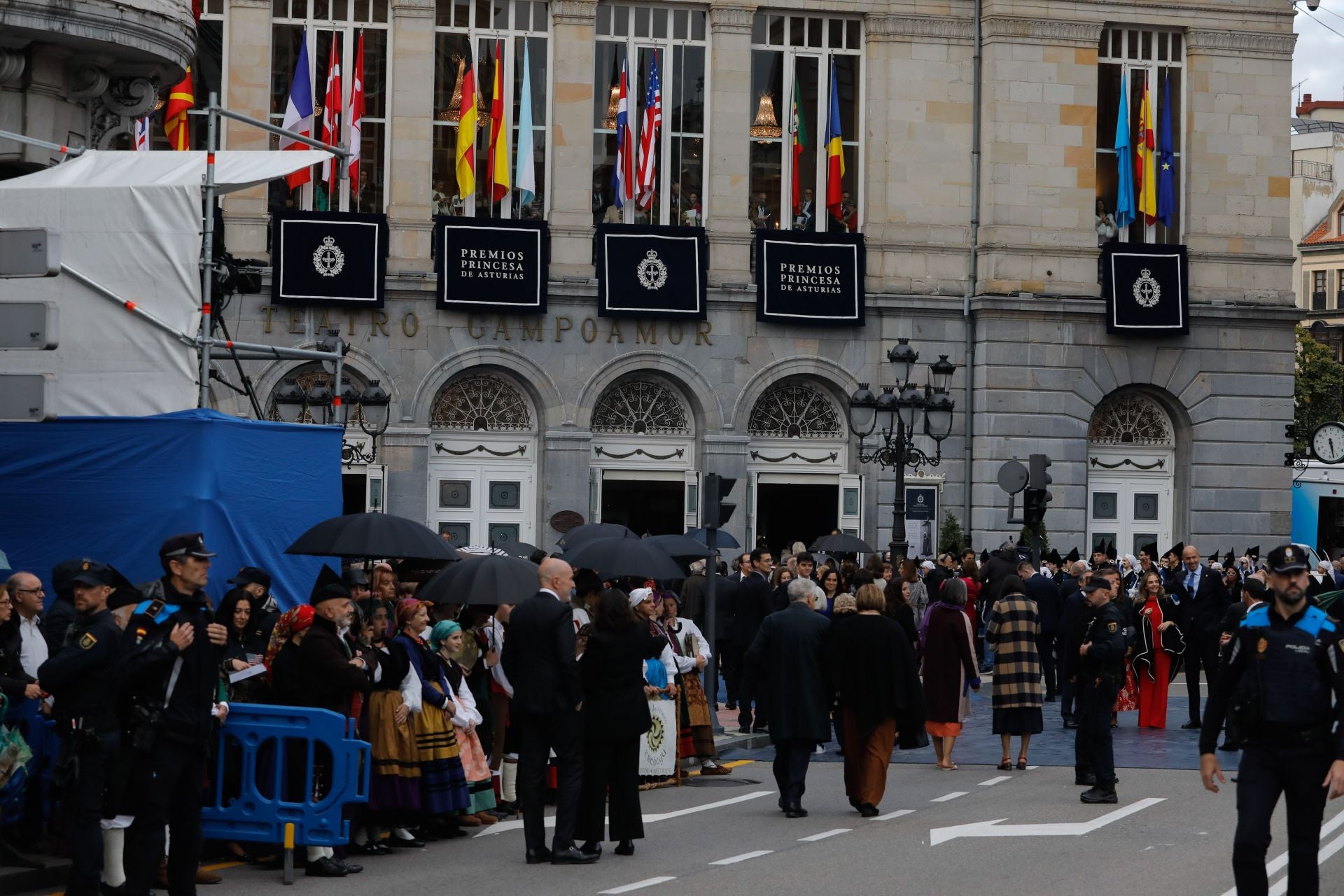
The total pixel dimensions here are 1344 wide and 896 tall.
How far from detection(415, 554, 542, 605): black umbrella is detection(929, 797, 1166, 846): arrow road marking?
10.6 ft

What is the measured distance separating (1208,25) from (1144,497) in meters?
8.54

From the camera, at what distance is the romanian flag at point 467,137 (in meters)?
35.1

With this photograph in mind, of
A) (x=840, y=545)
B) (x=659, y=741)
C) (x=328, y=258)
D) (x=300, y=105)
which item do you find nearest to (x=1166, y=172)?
(x=840, y=545)

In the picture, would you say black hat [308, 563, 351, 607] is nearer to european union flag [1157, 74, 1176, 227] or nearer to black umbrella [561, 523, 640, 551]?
black umbrella [561, 523, 640, 551]

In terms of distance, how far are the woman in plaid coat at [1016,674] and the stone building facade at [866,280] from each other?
16.6m

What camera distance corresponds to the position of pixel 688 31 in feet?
119

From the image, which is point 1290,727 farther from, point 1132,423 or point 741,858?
point 1132,423

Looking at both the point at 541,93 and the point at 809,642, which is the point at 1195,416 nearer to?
the point at 541,93

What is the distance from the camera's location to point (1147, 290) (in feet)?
122

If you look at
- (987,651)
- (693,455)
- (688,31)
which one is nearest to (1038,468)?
(987,651)

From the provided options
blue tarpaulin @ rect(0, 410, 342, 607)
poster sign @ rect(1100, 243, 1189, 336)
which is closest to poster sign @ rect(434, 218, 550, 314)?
poster sign @ rect(1100, 243, 1189, 336)

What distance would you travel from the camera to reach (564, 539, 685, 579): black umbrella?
1730 cm

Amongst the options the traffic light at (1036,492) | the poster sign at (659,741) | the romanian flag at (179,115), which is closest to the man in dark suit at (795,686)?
the poster sign at (659,741)

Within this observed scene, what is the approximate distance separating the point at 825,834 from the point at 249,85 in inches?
926
